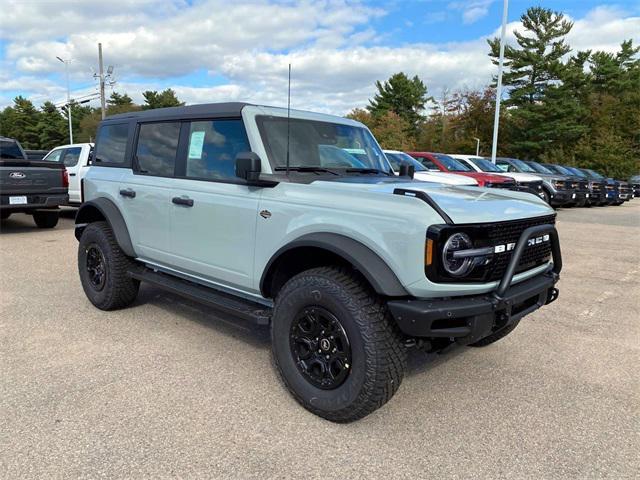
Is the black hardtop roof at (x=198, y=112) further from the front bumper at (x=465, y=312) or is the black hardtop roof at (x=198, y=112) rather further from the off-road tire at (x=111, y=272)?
the front bumper at (x=465, y=312)

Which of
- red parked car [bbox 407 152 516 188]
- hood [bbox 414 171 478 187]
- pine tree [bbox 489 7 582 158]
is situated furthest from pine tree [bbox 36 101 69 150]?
hood [bbox 414 171 478 187]

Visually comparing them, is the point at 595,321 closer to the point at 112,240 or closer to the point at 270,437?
the point at 270,437

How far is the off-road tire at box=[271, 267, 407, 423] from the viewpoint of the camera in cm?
273

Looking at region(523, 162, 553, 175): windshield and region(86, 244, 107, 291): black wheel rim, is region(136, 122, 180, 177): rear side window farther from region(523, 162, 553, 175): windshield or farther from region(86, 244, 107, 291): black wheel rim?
region(523, 162, 553, 175): windshield

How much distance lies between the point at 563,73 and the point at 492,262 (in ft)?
146

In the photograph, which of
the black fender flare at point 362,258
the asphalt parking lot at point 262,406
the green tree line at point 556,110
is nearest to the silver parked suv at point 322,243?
the black fender flare at point 362,258

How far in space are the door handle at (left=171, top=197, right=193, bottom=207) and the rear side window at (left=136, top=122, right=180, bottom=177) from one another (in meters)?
0.30

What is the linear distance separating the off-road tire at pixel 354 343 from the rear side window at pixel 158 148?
1858mm

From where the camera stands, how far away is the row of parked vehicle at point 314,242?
2.71 metres

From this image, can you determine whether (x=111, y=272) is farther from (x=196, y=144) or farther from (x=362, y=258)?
(x=362, y=258)

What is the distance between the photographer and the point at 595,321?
16.6 ft

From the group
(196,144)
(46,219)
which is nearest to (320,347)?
(196,144)

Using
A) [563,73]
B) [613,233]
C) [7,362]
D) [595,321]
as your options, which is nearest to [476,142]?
[563,73]

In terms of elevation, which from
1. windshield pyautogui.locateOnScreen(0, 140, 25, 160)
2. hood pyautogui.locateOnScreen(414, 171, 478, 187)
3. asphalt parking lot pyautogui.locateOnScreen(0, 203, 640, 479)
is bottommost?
asphalt parking lot pyautogui.locateOnScreen(0, 203, 640, 479)
